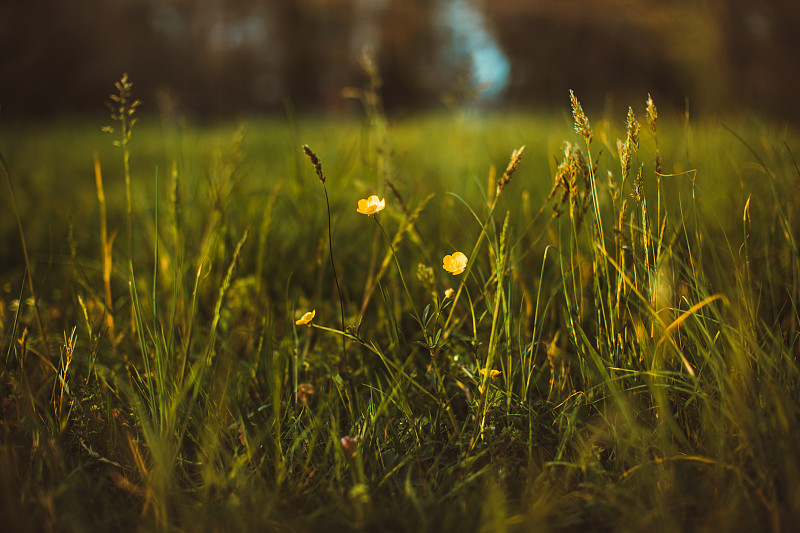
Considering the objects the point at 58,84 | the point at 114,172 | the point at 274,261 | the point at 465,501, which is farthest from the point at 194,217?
the point at 58,84

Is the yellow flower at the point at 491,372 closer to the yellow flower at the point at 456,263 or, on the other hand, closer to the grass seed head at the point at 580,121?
the yellow flower at the point at 456,263

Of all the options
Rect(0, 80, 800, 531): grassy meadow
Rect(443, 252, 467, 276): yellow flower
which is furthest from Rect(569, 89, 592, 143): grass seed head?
Rect(443, 252, 467, 276): yellow flower

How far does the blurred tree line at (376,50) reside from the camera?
18.5 ft

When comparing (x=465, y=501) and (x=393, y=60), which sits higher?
(x=393, y=60)

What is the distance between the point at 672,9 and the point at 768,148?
19.8ft

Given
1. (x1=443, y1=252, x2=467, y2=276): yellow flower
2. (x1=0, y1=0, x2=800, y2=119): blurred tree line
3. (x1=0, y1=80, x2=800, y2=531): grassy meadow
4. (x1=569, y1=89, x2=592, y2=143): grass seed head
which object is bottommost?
(x1=0, y1=80, x2=800, y2=531): grassy meadow

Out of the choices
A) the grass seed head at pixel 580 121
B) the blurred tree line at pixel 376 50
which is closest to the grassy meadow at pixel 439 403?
the grass seed head at pixel 580 121

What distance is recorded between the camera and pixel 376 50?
10.2 m

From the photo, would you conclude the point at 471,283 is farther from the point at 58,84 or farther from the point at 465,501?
the point at 58,84

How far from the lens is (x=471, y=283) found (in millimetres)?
1101

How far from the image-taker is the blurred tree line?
565 cm

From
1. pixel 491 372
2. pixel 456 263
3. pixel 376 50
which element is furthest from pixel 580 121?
pixel 376 50

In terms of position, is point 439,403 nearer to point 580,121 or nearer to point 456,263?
point 456,263

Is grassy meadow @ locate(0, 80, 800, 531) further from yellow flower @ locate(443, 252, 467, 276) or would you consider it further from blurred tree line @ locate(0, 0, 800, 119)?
blurred tree line @ locate(0, 0, 800, 119)
